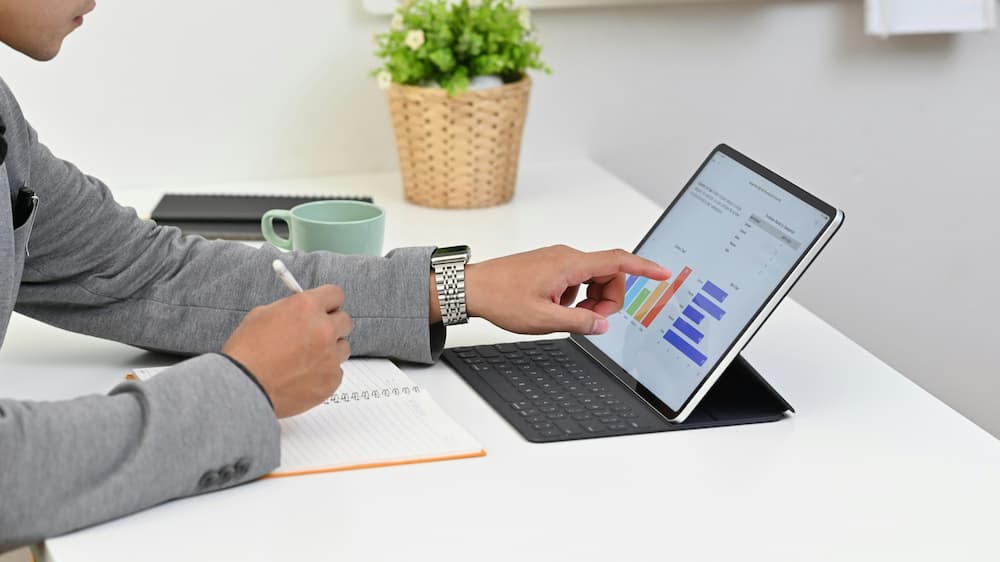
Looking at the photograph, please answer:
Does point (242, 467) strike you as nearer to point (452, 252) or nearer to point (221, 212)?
point (452, 252)

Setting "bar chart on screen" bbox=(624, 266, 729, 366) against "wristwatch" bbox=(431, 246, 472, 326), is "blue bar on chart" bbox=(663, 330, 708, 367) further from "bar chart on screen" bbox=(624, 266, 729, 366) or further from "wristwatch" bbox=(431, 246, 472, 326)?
"wristwatch" bbox=(431, 246, 472, 326)

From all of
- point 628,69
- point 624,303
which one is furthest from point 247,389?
point 628,69

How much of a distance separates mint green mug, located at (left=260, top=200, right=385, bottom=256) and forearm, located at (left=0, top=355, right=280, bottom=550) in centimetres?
38

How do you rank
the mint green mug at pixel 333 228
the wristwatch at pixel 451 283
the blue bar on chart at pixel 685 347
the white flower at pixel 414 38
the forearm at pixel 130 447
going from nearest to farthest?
the forearm at pixel 130 447, the blue bar on chart at pixel 685 347, the wristwatch at pixel 451 283, the mint green mug at pixel 333 228, the white flower at pixel 414 38

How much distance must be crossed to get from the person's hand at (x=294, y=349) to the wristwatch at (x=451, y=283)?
6.8 inches

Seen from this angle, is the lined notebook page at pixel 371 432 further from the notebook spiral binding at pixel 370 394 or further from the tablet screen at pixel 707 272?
the tablet screen at pixel 707 272

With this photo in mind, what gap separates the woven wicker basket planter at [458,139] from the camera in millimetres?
1621

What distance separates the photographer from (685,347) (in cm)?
104

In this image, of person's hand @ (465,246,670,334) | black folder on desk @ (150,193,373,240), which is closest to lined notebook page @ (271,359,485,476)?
person's hand @ (465,246,670,334)

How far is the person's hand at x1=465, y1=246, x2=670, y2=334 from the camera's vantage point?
3.55 feet

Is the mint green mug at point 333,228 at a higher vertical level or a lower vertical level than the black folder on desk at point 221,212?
higher

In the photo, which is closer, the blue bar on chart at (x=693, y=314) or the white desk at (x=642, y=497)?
the white desk at (x=642, y=497)

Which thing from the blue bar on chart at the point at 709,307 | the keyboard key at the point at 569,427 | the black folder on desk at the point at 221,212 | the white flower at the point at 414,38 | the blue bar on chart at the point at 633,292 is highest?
the white flower at the point at 414,38

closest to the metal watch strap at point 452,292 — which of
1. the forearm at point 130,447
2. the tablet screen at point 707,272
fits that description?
the tablet screen at point 707,272
